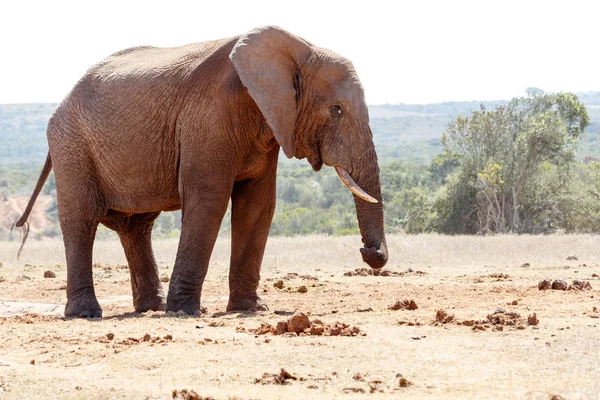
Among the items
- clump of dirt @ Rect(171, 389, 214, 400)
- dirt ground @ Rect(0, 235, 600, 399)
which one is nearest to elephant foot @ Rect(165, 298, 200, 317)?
dirt ground @ Rect(0, 235, 600, 399)

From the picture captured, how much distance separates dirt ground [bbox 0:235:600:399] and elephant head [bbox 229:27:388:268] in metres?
1.04

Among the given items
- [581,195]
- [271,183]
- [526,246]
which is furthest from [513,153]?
[271,183]

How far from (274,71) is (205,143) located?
90 cm

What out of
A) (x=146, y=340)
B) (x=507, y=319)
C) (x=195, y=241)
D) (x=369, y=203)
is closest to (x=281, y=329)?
(x=146, y=340)

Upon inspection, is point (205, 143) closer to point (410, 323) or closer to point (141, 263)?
point (141, 263)

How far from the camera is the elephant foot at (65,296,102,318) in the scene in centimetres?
1094

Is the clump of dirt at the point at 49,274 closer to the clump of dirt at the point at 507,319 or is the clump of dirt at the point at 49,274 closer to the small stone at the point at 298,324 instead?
the small stone at the point at 298,324

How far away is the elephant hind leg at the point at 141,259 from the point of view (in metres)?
11.9

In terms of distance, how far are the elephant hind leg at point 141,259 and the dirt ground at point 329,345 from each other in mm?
488

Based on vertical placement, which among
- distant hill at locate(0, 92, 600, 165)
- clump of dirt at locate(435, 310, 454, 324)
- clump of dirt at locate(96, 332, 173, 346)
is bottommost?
distant hill at locate(0, 92, 600, 165)

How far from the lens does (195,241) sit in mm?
10000

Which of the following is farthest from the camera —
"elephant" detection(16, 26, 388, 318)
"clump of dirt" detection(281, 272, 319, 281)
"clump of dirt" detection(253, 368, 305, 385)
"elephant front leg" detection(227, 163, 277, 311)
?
"clump of dirt" detection(281, 272, 319, 281)

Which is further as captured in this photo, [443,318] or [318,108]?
[318,108]

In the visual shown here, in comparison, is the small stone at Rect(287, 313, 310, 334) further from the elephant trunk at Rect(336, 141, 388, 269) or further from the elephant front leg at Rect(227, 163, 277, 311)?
the elephant front leg at Rect(227, 163, 277, 311)
